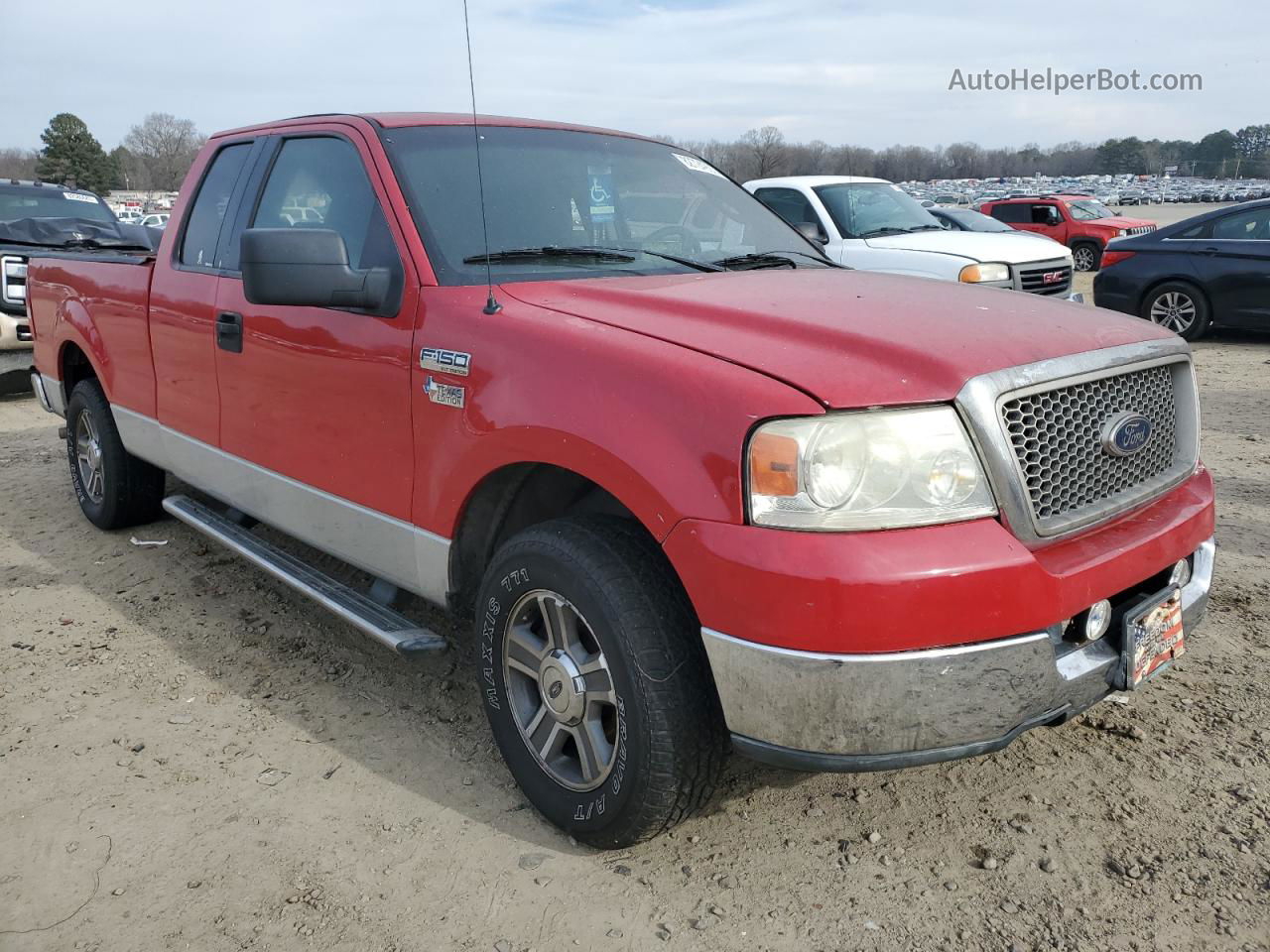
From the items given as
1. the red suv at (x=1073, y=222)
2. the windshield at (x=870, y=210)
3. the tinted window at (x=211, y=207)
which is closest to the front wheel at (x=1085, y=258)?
the red suv at (x=1073, y=222)

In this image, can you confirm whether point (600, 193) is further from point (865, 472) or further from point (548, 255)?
point (865, 472)

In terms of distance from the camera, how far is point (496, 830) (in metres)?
2.78

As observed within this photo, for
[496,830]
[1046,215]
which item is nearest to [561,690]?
[496,830]

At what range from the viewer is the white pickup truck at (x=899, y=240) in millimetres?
9086

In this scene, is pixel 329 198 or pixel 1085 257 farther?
pixel 1085 257

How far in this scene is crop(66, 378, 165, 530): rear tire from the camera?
5.08 m

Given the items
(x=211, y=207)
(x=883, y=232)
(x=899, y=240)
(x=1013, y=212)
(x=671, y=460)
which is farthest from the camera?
(x=1013, y=212)

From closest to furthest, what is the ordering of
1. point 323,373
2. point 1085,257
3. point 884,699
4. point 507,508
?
1. point 884,699
2. point 507,508
3. point 323,373
4. point 1085,257

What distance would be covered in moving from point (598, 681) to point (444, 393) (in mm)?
894

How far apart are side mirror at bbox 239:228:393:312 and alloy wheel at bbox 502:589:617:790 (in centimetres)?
103

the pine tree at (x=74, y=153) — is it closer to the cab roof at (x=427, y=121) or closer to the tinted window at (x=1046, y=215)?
the tinted window at (x=1046, y=215)

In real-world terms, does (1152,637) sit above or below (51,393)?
below

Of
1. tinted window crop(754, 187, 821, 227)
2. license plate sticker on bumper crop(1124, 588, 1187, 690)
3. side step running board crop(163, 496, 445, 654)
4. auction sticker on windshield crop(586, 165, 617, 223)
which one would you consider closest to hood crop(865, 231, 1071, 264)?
tinted window crop(754, 187, 821, 227)

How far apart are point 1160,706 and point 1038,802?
30.6 inches
